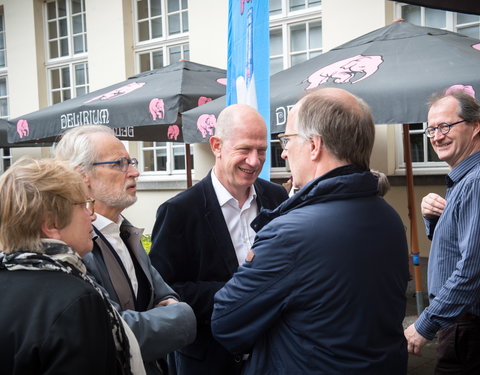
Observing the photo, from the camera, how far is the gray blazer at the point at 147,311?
5.79 feet

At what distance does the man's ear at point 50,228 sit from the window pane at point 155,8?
9.06 m

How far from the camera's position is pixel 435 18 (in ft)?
22.3

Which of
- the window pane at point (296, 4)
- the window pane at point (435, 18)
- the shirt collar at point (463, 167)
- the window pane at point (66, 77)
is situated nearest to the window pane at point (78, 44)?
the window pane at point (66, 77)

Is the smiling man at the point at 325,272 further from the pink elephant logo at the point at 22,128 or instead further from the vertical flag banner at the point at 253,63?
the pink elephant logo at the point at 22,128

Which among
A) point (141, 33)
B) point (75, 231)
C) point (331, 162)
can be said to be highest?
point (141, 33)

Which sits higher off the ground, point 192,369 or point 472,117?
point 472,117

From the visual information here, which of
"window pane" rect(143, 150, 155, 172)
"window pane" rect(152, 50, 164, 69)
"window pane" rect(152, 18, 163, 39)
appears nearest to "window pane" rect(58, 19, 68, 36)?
"window pane" rect(152, 18, 163, 39)

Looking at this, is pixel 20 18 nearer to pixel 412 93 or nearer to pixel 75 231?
pixel 412 93

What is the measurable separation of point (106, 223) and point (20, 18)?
10578 millimetres

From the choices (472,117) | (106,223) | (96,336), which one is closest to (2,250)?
(96,336)

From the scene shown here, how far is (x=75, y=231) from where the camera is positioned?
1.54m

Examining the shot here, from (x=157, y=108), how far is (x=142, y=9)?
220 inches

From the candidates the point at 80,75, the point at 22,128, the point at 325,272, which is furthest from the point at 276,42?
the point at 325,272

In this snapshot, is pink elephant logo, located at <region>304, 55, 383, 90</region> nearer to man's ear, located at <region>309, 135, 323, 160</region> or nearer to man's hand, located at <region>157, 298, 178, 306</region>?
man's ear, located at <region>309, 135, 323, 160</region>
